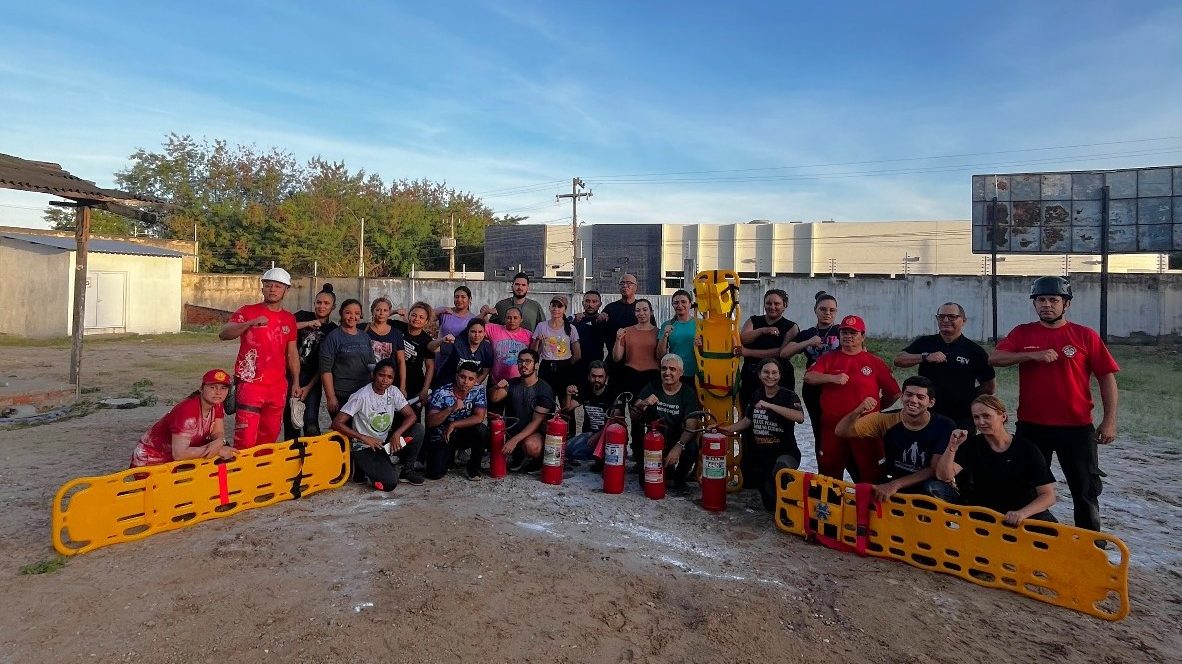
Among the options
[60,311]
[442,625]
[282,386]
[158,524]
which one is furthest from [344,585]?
[60,311]

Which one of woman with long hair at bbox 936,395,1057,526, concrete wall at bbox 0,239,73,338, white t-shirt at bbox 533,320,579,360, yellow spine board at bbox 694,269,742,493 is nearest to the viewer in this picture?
woman with long hair at bbox 936,395,1057,526

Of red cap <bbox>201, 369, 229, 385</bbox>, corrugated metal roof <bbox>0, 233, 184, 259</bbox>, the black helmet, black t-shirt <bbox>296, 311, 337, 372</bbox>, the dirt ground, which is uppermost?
corrugated metal roof <bbox>0, 233, 184, 259</bbox>

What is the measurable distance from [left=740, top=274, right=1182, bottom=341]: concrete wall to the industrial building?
13.9 metres

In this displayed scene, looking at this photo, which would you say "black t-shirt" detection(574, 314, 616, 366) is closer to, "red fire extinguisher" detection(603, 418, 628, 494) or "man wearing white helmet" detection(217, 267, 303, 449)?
"red fire extinguisher" detection(603, 418, 628, 494)

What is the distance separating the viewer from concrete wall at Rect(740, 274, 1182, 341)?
78.8ft

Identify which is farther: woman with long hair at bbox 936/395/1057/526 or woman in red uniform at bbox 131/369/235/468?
woman in red uniform at bbox 131/369/235/468

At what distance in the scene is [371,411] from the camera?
20.1ft

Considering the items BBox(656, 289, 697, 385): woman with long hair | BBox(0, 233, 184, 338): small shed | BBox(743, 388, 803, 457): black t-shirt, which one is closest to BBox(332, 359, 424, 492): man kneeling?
BBox(656, 289, 697, 385): woman with long hair

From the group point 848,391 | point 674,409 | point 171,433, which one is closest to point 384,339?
point 171,433

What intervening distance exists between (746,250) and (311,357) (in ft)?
126

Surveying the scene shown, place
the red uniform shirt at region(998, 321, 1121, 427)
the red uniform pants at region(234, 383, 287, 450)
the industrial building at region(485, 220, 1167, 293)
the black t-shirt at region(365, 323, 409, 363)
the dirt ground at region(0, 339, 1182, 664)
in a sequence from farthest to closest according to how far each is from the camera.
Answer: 1. the industrial building at region(485, 220, 1167, 293)
2. the black t-shirt at region(365, 323, 409, 363)
3. the red uniform pants at region(234, 383, 287, 450)
4. the red uniform shirt at region(998, 321, 1121, 427)
5. the dirt ground at region(0, 339, 1182, 664)

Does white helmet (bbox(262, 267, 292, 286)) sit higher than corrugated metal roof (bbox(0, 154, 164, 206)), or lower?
lower

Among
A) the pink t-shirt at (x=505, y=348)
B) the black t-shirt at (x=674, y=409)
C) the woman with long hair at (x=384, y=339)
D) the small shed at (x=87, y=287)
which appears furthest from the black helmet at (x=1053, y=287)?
the small shed at (x=87, y=287)

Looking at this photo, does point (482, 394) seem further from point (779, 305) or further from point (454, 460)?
point (779, 305)
